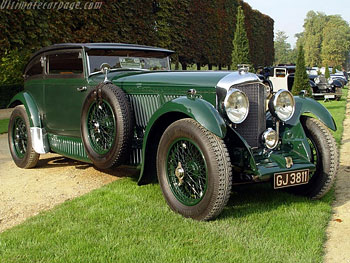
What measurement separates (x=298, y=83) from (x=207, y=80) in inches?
525

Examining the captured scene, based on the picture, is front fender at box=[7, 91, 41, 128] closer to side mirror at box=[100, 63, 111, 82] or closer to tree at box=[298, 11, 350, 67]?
side mirror at box=[100, 63, 111, 82]

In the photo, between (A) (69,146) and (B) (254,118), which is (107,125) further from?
(B) (254,118)

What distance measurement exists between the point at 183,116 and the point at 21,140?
10.5 feet

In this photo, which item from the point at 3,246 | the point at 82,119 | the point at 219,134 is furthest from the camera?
the point at 82,119

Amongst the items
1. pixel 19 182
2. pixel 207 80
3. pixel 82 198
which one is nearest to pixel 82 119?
pixel 82 198

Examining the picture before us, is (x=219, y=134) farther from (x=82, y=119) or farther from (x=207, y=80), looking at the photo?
(x=82, y=119)

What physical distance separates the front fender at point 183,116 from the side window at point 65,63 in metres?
1.58

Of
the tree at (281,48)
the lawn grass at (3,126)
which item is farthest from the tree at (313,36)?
the lawn grass at (3,126)

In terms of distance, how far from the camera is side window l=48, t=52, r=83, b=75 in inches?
205

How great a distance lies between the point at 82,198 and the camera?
434 cm

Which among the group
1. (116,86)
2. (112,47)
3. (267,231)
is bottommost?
(267,231)

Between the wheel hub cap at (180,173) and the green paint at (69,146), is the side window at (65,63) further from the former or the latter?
the wheel hub cap at (180,173)

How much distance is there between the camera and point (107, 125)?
14.9ft

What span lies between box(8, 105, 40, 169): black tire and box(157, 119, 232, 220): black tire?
8.69ft
